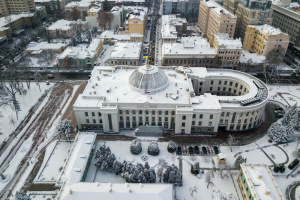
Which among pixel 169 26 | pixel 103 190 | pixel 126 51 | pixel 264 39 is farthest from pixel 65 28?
pixel 103 190

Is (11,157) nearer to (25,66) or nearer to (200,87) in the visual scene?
(25,66)

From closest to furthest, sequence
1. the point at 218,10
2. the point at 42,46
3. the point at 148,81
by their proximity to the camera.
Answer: the point at 148,81 → the point at 42,46 → the point at 218,10

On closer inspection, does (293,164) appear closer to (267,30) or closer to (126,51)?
(267,30)

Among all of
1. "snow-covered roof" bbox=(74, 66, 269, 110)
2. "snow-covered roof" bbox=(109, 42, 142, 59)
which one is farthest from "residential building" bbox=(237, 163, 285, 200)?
"snow-covered roof" bbox=(109, 42, 142, 59)

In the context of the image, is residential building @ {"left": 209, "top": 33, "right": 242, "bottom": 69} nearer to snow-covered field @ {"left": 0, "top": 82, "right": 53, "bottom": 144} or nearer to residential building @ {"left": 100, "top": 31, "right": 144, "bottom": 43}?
residential building @ {"left": 100, "top": 31, "right": 144, "bottom": 43}

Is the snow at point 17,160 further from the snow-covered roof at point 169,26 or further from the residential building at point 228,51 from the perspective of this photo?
the residential building at point 228,51

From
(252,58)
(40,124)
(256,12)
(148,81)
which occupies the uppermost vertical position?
(256,12)

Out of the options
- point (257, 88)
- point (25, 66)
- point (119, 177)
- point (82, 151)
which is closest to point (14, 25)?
point (25, 66)

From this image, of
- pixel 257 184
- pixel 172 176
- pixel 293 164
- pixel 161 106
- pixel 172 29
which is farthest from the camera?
pixel 172 29

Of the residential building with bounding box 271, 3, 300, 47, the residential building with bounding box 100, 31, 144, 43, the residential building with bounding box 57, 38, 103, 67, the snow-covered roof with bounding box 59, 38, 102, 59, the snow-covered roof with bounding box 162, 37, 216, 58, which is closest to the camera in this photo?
the snow-covered roof with bounding box 162, 37, 216, 58
